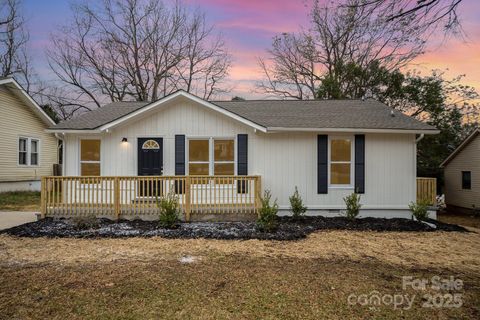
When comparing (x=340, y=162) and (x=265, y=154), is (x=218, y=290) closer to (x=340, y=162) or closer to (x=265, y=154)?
(x=265, y=154)

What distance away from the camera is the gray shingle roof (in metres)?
10.3

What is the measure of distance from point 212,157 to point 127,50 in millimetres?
19137

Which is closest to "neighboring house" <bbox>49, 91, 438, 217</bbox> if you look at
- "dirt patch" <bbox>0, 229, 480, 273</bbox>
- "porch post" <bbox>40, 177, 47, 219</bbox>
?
"porch post" <bbox>40, 177, 47, 219</bbox>

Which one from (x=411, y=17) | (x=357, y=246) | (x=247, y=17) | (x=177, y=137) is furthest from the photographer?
(x=247, y=17)

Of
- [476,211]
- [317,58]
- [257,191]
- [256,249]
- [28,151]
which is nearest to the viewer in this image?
[256,249]

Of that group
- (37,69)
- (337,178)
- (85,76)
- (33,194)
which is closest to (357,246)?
(337,178)

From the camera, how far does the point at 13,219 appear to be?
1000cm

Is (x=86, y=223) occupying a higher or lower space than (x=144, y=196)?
lower

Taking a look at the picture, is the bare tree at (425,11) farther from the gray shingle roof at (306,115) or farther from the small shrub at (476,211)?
the small shrub at (476,211)

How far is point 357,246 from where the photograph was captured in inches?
281

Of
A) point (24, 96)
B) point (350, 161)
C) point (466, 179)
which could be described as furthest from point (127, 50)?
point (466, 179)

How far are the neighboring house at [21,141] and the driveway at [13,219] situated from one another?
6.34 m

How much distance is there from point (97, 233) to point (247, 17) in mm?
9182

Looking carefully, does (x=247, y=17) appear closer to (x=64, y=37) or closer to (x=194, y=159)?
(x=194, y=159)
